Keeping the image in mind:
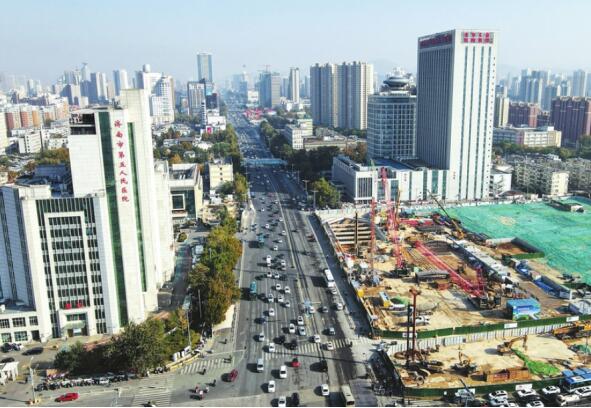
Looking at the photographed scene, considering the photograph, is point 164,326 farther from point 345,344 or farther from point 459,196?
point 459,196

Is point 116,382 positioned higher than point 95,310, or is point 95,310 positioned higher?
point 95,310

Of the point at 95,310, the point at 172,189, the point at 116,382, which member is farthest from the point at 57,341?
the point at 172,189

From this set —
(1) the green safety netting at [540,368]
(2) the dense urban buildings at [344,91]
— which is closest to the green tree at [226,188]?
(1) the green safety netting at [540,368]

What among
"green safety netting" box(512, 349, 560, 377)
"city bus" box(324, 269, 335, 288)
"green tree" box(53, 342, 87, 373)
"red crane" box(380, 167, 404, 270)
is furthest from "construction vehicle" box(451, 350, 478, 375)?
"green tree" box(53, 342, 87, 373)

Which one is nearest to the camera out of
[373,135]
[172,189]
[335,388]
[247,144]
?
[335,388]

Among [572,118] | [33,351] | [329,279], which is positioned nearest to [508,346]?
[329,279]

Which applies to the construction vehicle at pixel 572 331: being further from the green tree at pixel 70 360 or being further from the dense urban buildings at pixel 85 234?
the green tree at pixel 70 360
